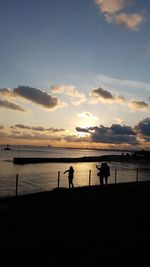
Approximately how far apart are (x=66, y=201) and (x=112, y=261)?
7.65 metres

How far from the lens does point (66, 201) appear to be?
14.8 m

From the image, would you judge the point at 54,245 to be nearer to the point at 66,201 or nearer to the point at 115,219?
the point at 115,219

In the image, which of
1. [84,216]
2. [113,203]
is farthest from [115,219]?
[113,203]

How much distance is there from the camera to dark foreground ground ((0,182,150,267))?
740cm

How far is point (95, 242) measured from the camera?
862cm

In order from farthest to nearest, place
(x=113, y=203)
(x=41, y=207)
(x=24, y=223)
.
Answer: (x=113, y=203) < (x=41, y=207) < (x=24, y=223)

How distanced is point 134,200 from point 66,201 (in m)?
3.68

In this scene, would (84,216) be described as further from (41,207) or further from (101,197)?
(101,197)

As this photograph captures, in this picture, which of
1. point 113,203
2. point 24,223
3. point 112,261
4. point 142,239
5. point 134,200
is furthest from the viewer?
point 134,200

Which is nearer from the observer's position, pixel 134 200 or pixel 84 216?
pixel 84 216

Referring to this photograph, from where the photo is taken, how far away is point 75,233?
9445mm

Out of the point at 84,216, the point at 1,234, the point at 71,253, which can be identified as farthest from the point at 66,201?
the point at 71,253

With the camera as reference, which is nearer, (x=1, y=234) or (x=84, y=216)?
(x=1, y=234)

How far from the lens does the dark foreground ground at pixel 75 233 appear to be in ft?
24.3
